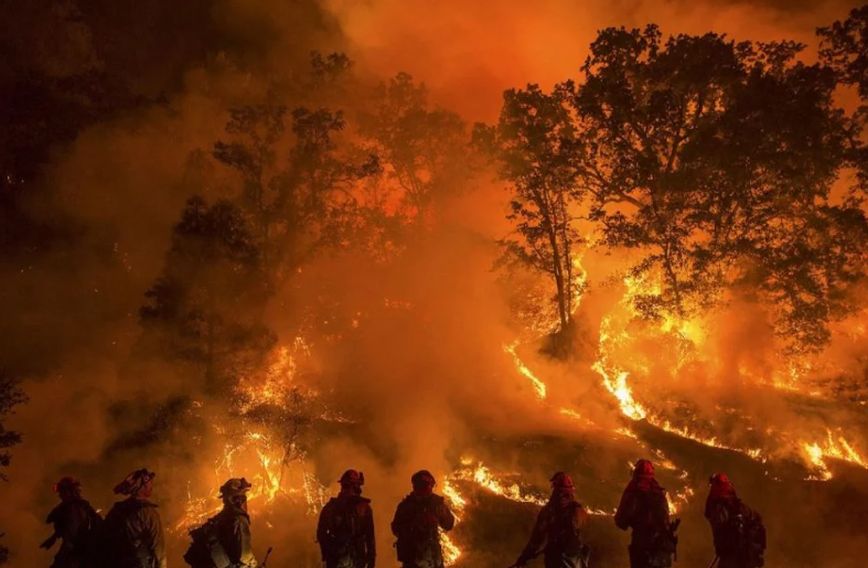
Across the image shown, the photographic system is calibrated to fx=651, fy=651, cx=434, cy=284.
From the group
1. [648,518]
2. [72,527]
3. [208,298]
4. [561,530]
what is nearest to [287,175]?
[208,298]

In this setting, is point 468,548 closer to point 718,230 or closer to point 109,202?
point 718,230

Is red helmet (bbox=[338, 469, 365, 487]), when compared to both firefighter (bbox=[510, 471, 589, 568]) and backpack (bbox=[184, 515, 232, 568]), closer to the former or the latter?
backpack (bbox=[184, 515, 232, 568])

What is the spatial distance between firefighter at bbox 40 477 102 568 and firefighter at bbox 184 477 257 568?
1232mm

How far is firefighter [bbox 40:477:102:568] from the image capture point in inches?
285

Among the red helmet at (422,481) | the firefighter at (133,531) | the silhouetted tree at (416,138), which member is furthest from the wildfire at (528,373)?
the firefighter at (133,531)

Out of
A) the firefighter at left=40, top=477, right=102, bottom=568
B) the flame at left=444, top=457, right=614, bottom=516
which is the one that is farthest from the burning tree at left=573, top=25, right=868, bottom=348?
the firefighter at left=40, top=477, right=102, bottom=568

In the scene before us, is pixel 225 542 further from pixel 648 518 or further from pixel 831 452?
pixel 831 452

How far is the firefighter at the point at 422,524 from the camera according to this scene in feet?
23.6

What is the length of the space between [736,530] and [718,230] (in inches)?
603

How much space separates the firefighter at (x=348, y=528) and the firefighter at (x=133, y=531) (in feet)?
5.62

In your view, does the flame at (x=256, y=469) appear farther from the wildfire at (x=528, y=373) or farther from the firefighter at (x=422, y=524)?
the firefighter at (x=422, y=524)

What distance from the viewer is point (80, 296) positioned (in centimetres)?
2528

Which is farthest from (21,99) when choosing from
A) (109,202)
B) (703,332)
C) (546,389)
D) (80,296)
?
(703,332)

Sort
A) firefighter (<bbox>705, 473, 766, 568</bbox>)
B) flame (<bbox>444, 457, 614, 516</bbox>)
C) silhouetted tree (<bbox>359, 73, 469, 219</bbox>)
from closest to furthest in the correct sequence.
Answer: firefighter (<bbox>705, 473, 766, 568</bbox>) < flame (<bbox>444, 457, 614, 516</bbox>) < silhouetted tree (<bbox>359, 73, 469, 219</bbox>)
